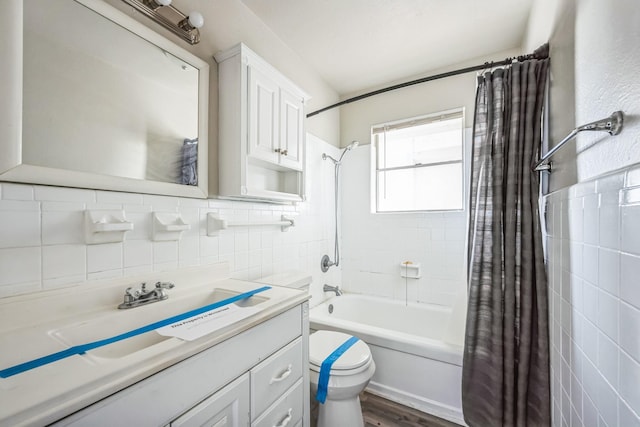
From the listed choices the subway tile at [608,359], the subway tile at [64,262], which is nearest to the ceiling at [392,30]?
the subway tile at [64,262]

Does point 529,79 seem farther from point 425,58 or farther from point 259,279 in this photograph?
point 259,279

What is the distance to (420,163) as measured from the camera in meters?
2.47

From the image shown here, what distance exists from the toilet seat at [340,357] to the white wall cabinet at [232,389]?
21cm

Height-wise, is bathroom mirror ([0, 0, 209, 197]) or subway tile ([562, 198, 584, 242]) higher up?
bathroom mirror ([0, 0, 209, 197])

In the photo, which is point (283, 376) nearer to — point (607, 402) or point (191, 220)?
point (191, 220)

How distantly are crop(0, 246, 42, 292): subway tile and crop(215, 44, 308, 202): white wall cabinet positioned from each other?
28.7 inches

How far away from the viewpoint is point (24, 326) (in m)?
0.79

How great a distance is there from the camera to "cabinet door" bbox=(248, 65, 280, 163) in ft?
4.67

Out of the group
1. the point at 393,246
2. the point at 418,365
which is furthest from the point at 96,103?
the point at 393,246

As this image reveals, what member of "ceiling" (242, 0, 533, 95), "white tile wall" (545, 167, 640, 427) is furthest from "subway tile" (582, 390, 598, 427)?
"ceiling" (242, 0, 533, 95)

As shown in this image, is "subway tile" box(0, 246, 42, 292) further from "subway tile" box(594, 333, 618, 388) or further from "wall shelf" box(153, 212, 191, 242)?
"subway tile" box(594, 333, 618, 388)

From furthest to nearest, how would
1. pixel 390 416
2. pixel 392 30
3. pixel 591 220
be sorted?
1. pixel 392 30
2. pixel 390 416
3. pixel 591 220

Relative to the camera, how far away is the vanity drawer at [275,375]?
0.92 metres

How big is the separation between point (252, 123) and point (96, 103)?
654 millimetres
